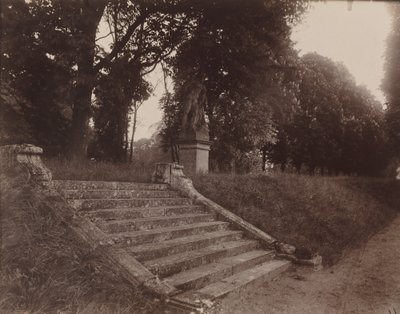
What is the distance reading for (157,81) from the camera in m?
20.0

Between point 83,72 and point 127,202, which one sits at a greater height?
point 83,72

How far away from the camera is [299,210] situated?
1184 centimetres

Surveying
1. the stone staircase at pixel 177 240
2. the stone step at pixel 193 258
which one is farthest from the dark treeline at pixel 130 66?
the stone step at pixel 193 258

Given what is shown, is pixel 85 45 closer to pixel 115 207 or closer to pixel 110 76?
pixel 110 76

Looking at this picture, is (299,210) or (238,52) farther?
(238,52)

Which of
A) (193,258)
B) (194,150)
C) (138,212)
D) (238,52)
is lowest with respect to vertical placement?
(193,258)

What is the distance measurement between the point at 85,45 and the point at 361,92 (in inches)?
1085

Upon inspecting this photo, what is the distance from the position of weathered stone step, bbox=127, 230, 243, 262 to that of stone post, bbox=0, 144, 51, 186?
1857 millimetres

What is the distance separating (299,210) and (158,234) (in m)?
6.18

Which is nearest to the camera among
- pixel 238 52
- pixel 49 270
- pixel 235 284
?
pixel 49 270

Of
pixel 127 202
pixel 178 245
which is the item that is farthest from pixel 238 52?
pixel 178 245

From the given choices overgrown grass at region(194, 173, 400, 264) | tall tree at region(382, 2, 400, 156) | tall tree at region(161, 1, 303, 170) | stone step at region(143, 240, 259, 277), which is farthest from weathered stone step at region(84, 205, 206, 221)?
tall tree at region(382, 2, 400, 156)

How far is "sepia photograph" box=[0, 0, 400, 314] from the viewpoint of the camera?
525 cm

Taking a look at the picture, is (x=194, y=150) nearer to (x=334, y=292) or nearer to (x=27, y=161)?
(x=27, y=161)
